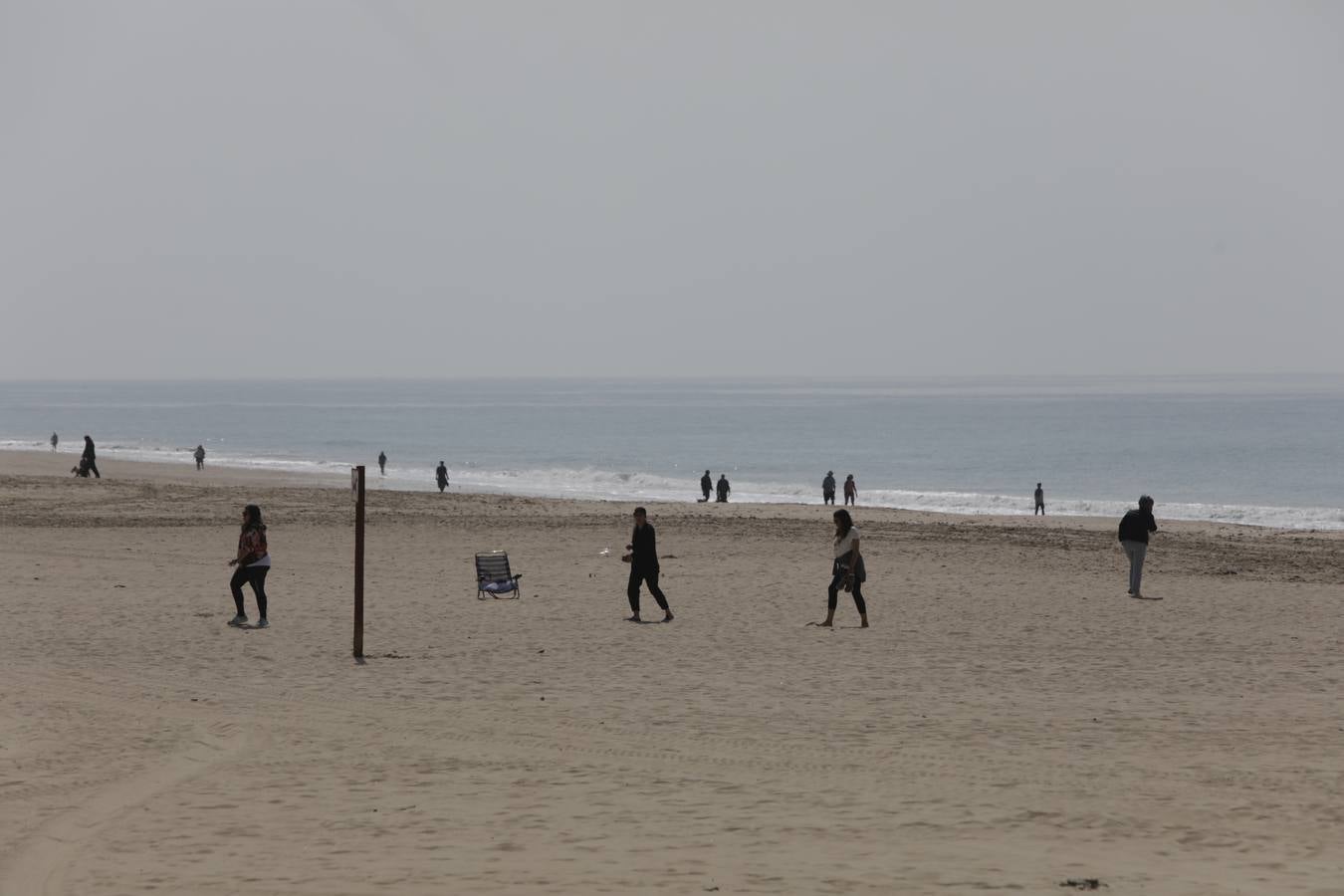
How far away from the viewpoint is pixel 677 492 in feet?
189

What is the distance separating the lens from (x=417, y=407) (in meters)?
194

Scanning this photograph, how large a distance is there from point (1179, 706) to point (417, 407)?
18727cm

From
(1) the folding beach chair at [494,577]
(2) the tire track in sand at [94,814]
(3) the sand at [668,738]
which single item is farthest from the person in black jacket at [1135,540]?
(2) the tire track in sand at [94,814]

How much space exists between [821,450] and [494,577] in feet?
260

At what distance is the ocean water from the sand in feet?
→ 96.4

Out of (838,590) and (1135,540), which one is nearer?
(838,590)

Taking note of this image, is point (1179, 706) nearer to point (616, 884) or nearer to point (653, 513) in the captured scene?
point (616, 884)

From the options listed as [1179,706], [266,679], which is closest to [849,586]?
[1179,706]

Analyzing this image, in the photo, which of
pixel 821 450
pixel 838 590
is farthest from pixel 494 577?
pixel 821 450

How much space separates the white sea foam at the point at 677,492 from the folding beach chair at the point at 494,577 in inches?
1058

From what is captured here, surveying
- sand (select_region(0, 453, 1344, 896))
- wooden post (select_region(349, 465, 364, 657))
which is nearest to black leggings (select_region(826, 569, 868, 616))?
sand (select_region(0, 453, 1344, 896))

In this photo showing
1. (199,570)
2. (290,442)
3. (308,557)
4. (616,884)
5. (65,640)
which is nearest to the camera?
(616,884)

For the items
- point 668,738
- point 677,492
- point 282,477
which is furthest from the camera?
point 282,477

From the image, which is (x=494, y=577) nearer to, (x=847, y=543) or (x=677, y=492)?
(x=847, y=543)
